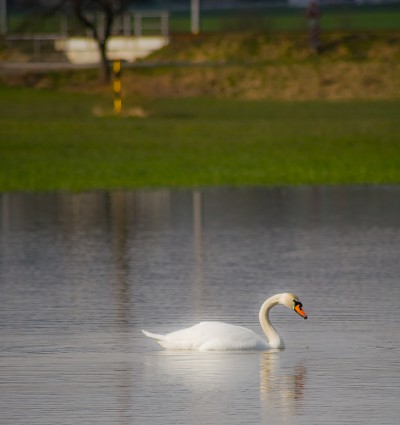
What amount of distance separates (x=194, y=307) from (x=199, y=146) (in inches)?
940

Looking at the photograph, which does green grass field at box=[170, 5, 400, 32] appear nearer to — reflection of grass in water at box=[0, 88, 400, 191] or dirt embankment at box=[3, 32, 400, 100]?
dirt embankment at box=[3, 32, 400, 100]

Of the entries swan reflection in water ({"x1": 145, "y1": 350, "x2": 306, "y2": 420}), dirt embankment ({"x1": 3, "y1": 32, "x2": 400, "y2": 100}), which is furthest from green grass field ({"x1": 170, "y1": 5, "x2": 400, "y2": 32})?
swan reflection in water ({"x1": 145, "y1": 350, "x2": 306, "y2": 420})

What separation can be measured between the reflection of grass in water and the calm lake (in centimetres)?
430

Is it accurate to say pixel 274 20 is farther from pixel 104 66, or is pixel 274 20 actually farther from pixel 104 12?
pixel 104 66

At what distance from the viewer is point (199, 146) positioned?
134 feet

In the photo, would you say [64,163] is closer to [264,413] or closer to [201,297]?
[201,297]

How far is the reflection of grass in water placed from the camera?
3412 centimetres

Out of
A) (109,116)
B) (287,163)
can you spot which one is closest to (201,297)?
(287,163)

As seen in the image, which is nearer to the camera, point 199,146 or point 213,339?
point 213,339

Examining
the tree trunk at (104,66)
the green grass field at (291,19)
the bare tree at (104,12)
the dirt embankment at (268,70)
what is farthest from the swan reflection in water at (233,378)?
the green grass field at (291,19)

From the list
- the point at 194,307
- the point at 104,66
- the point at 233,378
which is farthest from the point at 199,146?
the point at 233,378

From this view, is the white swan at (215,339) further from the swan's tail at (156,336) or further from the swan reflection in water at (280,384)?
the swan reflection in water at (280,384)

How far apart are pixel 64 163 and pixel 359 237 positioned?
14.1 metres

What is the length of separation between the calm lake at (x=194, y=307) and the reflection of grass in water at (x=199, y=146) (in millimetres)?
4304
